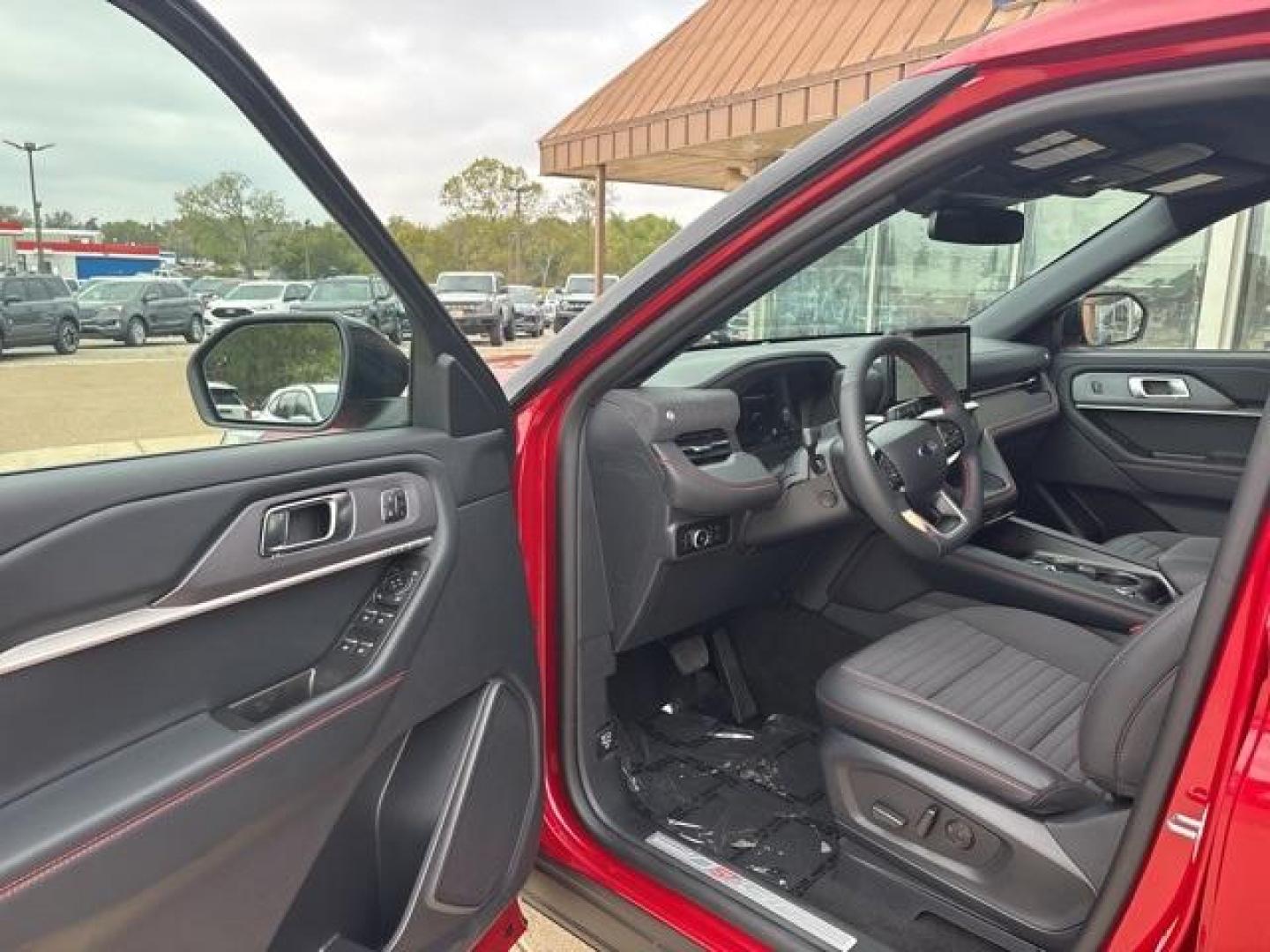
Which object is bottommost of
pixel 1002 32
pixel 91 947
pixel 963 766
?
pixel 963 766

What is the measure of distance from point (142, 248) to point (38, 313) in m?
0.18

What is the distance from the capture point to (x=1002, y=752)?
163 cm

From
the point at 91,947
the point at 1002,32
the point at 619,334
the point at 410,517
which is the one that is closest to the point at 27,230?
the point at 410,517

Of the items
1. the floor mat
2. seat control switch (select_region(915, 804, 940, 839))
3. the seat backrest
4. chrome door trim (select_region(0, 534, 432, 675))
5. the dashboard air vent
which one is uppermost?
the dashboard air vent

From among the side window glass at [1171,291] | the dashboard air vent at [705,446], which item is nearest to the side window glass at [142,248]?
the dashboard air vent at [705,446]

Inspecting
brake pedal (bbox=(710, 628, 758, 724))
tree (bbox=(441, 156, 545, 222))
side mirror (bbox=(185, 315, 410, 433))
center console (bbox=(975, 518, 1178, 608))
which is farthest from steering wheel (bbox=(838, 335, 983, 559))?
tree (bbox=(441, 156, 545, 222))

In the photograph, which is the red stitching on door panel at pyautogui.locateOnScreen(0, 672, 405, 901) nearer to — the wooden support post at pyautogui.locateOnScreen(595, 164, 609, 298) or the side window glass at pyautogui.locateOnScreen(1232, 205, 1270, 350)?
the side window glass at pyautogui.locateOnScreen(1232, 205, 1270, 350)

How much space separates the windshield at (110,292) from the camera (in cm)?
111

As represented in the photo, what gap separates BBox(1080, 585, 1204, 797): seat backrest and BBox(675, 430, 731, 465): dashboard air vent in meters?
0.85

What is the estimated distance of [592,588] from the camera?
73.0 inches

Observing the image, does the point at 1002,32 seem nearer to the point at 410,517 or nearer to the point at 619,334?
the point at 619,334

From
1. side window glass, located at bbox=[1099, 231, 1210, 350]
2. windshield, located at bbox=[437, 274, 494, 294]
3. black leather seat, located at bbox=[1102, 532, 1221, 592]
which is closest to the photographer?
black leather seat, located at bbox=[1102, 532, 1221, 592]

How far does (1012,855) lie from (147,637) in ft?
4.52

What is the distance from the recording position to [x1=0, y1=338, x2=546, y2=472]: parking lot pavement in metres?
1.05
